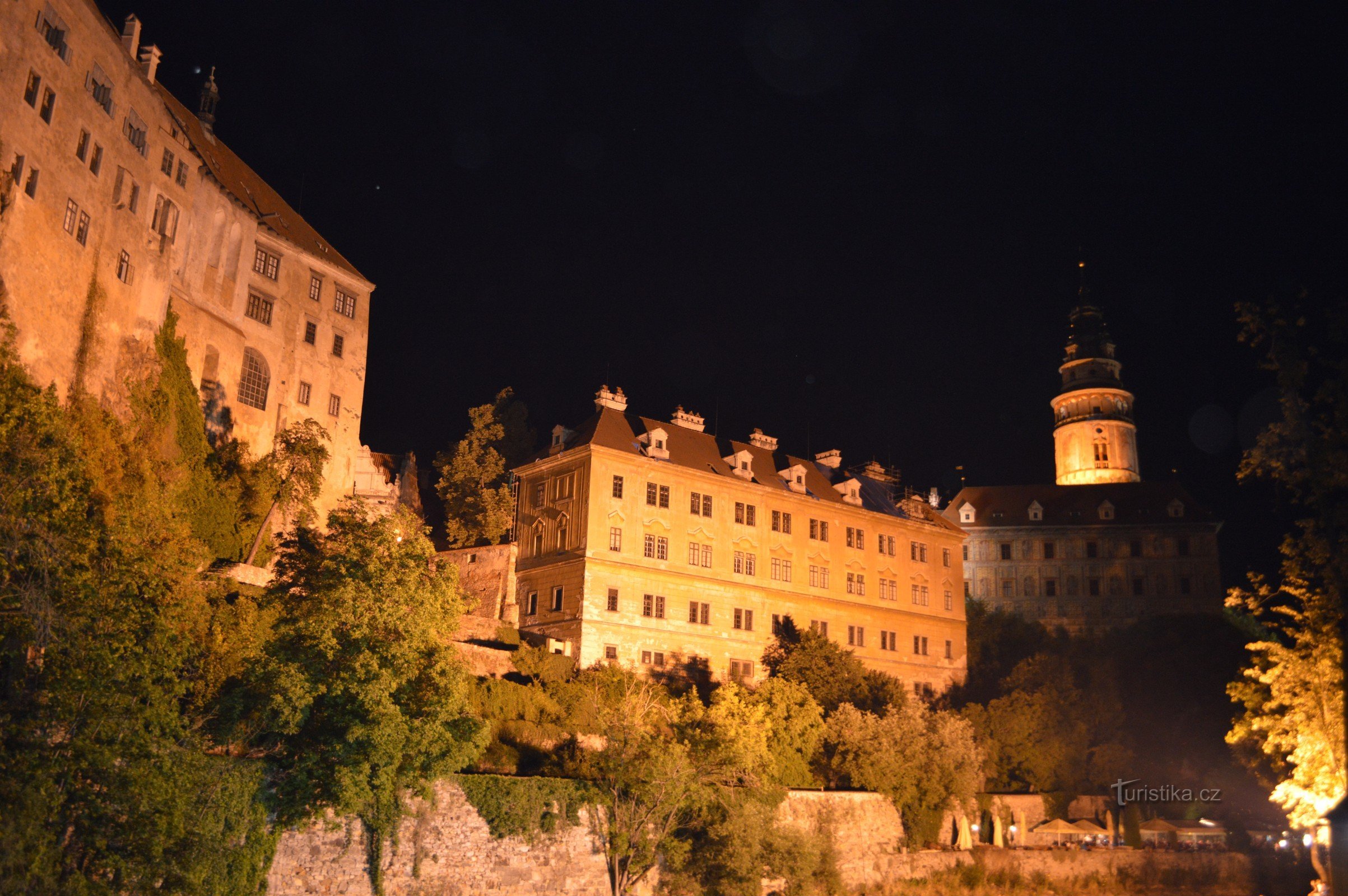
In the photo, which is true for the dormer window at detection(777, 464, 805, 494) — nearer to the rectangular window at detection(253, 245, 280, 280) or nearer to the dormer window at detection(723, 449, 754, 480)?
the dormer window at detection(723, 449, 754, 480)

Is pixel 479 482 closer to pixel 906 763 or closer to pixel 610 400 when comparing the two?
pixel 610 400

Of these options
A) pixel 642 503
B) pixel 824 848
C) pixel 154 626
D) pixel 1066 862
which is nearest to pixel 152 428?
pixel 154 626

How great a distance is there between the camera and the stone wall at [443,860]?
2325 centimetres

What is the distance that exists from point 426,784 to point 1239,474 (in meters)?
18.6

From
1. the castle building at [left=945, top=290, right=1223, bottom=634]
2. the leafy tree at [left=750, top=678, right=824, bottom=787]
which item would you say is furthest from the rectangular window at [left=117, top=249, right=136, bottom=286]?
the castle building at [left=945, top=290, right=1223, bottom=634]

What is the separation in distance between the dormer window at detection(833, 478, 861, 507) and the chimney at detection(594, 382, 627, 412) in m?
12.3

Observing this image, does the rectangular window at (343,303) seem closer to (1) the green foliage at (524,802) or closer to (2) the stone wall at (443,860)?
(1) the green foliage at (524,802)

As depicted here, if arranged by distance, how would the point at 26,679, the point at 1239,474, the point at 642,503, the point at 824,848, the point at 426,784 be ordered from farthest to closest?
the point at 642,503 → the point at 824,848 → the point at 426,784 → the point at 1239,474 → the point at 26,679

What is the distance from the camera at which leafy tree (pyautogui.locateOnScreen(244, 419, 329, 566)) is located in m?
33.9

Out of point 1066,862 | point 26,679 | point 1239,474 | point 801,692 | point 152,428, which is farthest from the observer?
point 1066,862

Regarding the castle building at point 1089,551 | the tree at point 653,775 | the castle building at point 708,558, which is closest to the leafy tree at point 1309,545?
the tree at point 653,775

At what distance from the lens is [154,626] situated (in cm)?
1959

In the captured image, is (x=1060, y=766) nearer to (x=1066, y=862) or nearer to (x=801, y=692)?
(x=1066, y=862)

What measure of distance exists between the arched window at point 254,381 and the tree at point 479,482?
1196cm
